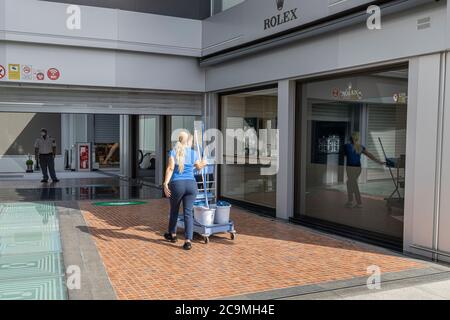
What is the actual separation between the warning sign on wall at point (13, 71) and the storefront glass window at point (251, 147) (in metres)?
4.90

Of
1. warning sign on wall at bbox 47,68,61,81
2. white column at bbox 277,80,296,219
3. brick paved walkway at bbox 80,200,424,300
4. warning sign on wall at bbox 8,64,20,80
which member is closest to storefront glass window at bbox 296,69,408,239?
white column at bbox 277,80,296,219

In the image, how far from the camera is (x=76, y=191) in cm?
1360

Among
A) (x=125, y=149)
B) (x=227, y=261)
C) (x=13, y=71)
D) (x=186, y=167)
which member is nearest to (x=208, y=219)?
(x=186, y=167)

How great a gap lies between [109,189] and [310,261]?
29.9 ft

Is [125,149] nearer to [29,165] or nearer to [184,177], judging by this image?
[29,165]

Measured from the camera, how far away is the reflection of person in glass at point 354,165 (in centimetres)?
809

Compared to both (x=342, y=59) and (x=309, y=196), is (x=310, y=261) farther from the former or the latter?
(x=342, y=59)

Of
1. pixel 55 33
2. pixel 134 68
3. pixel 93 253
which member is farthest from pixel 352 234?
pixel 55 33

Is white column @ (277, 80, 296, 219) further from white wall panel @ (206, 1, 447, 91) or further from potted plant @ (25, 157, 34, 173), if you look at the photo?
potted plant @ (25, 157, 34, 173)

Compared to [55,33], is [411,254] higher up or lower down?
lower down

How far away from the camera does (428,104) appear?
256 inches

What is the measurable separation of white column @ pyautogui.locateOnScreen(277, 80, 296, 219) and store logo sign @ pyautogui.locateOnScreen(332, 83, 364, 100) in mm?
1075

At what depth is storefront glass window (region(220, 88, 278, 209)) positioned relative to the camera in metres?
10.1

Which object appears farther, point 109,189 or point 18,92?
point 109,189
